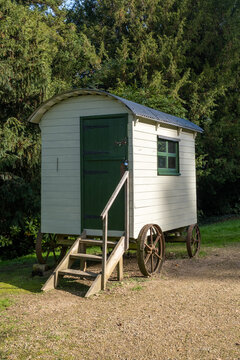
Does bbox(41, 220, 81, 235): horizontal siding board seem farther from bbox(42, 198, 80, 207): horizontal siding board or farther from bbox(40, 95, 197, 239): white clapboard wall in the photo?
bbox(42, 198, 80, 207): horizontal siding board

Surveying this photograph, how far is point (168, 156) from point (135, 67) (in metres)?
10.3

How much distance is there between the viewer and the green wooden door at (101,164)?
6871mm

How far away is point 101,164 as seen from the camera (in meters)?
7.09

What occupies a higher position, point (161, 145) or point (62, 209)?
point (161, 145)

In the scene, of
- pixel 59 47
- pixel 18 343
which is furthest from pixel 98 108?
pixel 59 47

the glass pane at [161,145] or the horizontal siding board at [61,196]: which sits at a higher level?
the glass pane at [161,145]

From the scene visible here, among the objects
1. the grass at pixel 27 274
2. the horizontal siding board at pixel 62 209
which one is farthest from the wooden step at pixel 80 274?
the horizontal siding board at pixel 62 209

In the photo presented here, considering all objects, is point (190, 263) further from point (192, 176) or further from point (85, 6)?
point (85, 6)

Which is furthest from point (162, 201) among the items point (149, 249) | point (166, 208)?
point (149, 249)

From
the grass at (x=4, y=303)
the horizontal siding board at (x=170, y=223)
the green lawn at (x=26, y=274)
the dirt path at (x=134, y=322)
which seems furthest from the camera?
the horizontal siding board at (x=170, y=223)

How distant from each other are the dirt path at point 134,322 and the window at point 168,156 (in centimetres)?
229

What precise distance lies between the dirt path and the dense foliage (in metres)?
6.22

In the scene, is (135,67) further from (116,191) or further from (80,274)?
(80,274)

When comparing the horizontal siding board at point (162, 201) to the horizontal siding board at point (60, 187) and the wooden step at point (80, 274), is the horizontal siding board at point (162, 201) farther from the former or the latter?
the wooden step at point (80, 274)
